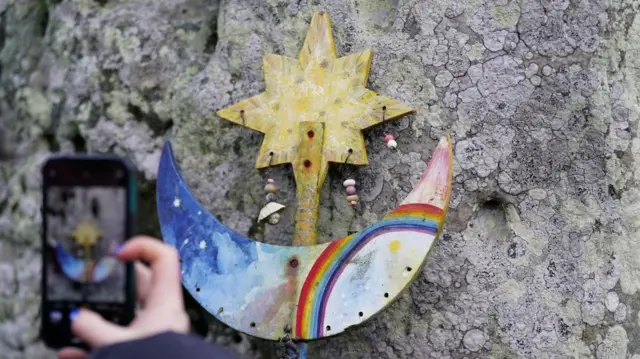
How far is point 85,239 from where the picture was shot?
739 millimetres

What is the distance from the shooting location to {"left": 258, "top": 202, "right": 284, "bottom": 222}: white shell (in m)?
1.40

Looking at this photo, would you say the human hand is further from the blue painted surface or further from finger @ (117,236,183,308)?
the blue painted surface

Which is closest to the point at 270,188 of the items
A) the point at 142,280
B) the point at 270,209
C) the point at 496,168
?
the point at 270,209

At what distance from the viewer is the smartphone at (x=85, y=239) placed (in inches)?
28.5

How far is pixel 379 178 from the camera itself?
4.55ft

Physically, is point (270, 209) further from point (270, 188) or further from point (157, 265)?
point (157, 265)

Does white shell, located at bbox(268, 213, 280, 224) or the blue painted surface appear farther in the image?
white shell, located at bbox(268, 213, 280, 224)

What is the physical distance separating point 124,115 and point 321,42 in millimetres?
459

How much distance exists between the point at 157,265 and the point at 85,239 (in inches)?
3.3

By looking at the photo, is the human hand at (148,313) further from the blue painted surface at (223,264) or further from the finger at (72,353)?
the blue painted surface at (223,264)

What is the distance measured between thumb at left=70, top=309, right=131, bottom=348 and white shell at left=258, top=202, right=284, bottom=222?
0.72 m

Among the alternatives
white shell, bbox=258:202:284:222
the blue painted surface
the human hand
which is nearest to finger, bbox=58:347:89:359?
the human hand

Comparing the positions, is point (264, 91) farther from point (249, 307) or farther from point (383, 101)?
point (249, 307)

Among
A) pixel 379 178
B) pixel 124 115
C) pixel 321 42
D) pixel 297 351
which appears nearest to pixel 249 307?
pixel 297 351
